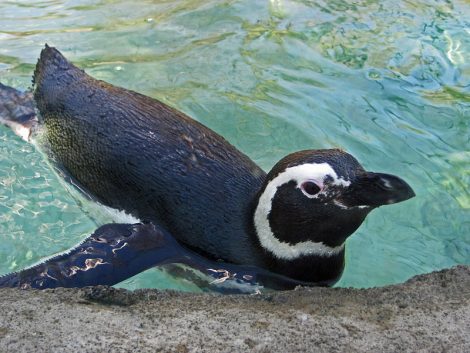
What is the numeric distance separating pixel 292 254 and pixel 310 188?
1.08ft

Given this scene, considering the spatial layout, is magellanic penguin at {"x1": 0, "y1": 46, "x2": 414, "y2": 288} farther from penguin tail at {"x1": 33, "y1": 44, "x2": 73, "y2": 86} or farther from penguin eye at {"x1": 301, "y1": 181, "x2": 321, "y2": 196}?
penguin tail at {"x1": 33, "y1": 44, "x2": 73, "y2": 86}

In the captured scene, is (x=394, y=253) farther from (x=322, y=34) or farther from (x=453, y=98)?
(x=322, y=34)

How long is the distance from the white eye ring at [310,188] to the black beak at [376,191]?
3.7 inches

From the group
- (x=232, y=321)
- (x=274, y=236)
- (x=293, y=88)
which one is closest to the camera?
(x=232, y=321)

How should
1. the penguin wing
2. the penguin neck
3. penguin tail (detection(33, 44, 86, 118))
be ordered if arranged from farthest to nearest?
1. penguin tail (detection(33, 44, 86, 118))
2. the penguin neck
3. the penguin wing

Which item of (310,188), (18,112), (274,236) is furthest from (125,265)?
(18,112)

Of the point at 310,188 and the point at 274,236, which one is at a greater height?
the point at 310,188

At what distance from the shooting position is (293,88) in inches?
180

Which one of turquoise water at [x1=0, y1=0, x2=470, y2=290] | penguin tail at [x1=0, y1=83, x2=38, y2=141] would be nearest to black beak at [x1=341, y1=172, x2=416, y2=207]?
turquoise water at [x1=0, y1=0, x2=470, y2=290]

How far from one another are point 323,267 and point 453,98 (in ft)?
6.91

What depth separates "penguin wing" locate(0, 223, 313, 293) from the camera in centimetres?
246

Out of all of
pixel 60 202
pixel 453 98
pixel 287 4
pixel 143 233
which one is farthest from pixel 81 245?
pixel 287 4

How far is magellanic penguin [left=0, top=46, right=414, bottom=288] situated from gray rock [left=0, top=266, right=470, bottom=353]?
39 cm

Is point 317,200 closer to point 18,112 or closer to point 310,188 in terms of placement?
point 310,188
